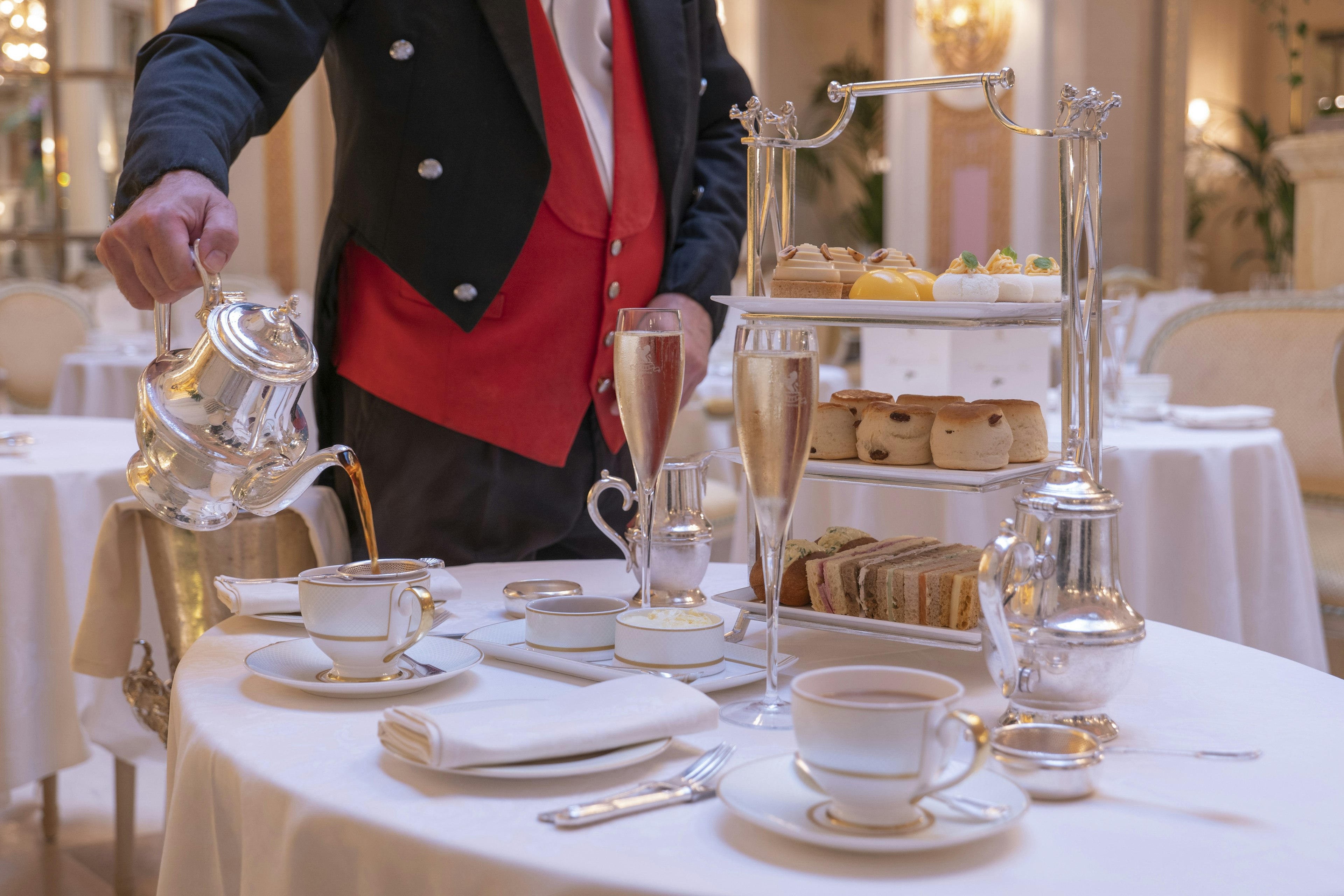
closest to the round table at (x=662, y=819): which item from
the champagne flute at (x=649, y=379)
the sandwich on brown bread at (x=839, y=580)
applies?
the sandwich on brown bread at (x=839, y=580)

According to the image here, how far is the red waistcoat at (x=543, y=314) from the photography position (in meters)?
1.54

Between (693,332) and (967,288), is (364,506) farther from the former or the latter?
(693,332)

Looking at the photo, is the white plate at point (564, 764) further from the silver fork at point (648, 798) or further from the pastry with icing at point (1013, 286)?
the pastry with icing at point (1013, 286)

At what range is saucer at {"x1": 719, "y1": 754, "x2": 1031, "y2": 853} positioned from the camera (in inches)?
24.1

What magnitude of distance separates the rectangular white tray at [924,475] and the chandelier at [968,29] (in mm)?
7686

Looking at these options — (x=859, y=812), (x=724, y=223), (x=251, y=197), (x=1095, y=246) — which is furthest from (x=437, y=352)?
(x=251, y=197)

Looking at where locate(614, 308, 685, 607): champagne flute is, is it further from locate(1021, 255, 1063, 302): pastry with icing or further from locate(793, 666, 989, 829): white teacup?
locate(793, 666, 989, 829): white teacup

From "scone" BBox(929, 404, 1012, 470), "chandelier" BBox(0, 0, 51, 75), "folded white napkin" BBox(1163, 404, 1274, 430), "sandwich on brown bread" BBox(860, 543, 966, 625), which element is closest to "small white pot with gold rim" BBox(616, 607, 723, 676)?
"sandwich on brown bread" BBox(860, 543, 966, 625)

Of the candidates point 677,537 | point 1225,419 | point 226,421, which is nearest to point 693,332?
point 677,537

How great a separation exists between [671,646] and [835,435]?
258 millimetres

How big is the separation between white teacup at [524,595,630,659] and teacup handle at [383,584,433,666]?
0.41ft

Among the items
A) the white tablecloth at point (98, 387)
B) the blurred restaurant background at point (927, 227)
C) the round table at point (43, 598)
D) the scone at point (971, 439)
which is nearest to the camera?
the scone at point (971, 439)

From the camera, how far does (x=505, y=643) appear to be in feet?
3.35

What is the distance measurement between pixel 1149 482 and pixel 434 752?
78.9 inches
